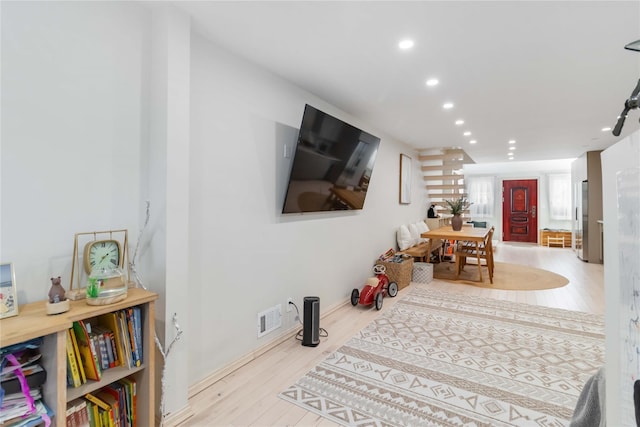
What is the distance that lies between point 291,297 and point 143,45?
2289 mm

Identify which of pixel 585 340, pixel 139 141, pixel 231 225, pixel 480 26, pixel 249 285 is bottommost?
pixel 585 340

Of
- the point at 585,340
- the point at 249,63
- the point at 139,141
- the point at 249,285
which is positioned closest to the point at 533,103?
the point at 585,340

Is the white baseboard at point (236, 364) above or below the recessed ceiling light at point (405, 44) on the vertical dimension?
below

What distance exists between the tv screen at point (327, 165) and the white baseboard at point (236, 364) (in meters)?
1.16

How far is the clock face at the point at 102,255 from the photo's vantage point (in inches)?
60.8

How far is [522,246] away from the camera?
945cm

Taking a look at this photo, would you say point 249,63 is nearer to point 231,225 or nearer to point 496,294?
point 231,225

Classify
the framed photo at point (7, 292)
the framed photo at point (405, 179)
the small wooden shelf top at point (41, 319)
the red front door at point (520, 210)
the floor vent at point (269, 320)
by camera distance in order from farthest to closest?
the red front door at point (520, 210)
the framed photo at point (405, 179)
the floor vent at point (269, 320)
the framed photo at point (7, 292)
the small wooden shelf top at point (41, 319)

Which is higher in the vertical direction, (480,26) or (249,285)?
(480,26)

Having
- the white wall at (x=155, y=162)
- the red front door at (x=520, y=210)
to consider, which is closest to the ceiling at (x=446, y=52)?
the white wall at (x=155, y=162)

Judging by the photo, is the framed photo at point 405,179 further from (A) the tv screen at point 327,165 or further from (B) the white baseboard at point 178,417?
(B) the white baseboard at point 178,417

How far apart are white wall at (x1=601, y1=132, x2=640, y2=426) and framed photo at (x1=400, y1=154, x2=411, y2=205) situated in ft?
16.4

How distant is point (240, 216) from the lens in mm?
2428

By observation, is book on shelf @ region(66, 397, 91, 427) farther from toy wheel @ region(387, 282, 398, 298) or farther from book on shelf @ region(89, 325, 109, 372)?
toy wheel @ region(387, 282, 398, 298)
